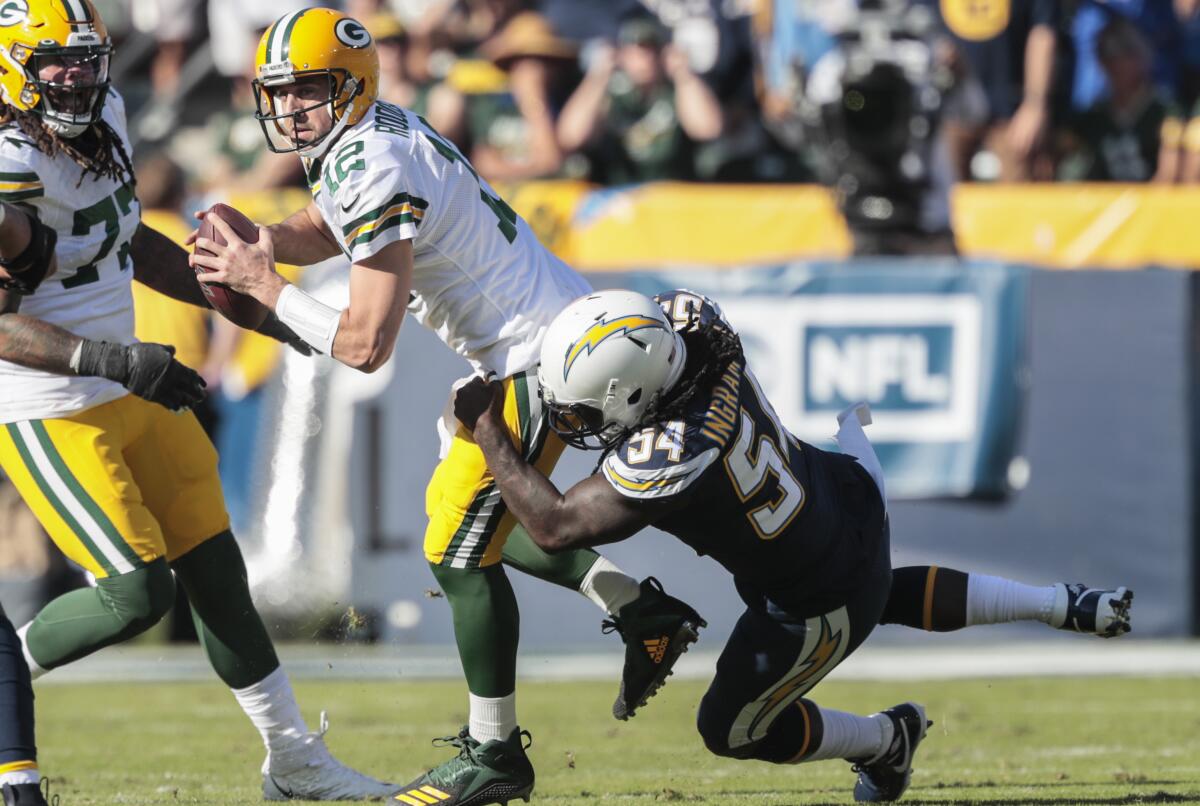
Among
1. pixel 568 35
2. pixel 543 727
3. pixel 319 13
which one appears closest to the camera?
pixel 319 13

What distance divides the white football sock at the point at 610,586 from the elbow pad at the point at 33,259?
156 cm

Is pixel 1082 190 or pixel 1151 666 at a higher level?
pixel 1082 190

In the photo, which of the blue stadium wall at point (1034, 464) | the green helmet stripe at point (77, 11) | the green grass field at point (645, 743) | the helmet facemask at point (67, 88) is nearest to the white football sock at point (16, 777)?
the green grass field at point (645, 743)

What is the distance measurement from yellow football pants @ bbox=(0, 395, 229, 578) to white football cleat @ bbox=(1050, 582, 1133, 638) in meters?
2.25

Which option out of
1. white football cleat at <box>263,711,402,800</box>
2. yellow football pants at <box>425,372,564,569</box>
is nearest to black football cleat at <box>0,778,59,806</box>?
white football cleat at <box>263,711,402,800</box>

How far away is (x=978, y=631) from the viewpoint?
29.2 feet

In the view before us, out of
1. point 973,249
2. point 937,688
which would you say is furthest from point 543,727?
point 973,249

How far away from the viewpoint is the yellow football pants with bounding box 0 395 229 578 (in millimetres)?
4430

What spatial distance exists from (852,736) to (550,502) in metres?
1.11

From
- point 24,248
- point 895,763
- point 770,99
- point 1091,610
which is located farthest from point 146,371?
point 770,99

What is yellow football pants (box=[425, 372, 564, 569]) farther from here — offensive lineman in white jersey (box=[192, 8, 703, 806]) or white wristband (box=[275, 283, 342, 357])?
white wristband (box=[275, 283, 342, 357])

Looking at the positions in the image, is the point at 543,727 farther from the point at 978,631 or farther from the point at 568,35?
the point at 568,35

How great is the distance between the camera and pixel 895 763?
15.1ft

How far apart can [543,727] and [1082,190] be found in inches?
178
